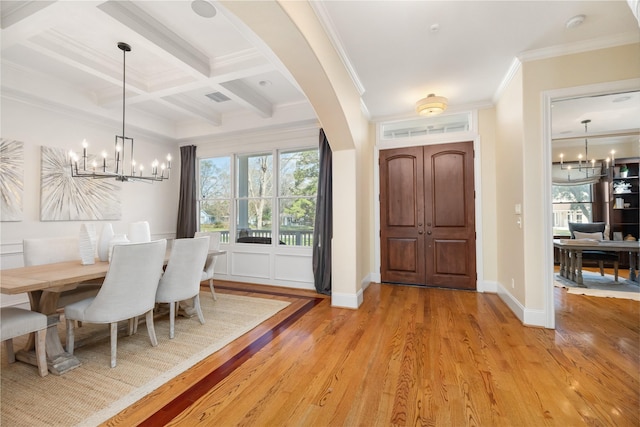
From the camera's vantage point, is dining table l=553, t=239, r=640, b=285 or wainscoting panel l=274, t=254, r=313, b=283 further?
wainscoting panel l=274, t=254, r=313, b=283

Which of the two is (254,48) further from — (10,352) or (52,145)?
(10,352)

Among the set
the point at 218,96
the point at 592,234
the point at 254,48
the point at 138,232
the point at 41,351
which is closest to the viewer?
the point at 41,351

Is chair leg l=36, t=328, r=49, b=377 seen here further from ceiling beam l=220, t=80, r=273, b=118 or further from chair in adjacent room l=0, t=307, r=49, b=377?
ceiling beam l=220, t=80, r=273, b=118

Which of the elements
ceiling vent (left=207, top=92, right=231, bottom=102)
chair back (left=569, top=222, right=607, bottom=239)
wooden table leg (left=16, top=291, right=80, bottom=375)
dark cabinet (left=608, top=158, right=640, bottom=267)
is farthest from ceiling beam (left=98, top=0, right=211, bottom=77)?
dark cabinet (left=608, top=158, right=640, bottom=267)

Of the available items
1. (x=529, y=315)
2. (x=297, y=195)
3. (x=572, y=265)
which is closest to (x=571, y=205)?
(x=572, y=265)

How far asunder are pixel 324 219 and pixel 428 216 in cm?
169

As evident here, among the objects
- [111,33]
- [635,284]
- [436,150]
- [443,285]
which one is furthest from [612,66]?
[111,33]

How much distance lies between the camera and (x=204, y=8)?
93.3 inches

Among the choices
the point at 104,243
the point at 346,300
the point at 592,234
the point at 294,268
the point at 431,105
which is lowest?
the point at 346,300

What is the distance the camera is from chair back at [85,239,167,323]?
2109mm

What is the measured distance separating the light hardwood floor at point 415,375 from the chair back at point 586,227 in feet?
10.9

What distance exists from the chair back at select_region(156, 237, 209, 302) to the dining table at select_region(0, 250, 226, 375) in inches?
20.5

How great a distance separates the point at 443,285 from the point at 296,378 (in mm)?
3159

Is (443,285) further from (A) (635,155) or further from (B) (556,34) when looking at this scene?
(A) (635,155)
